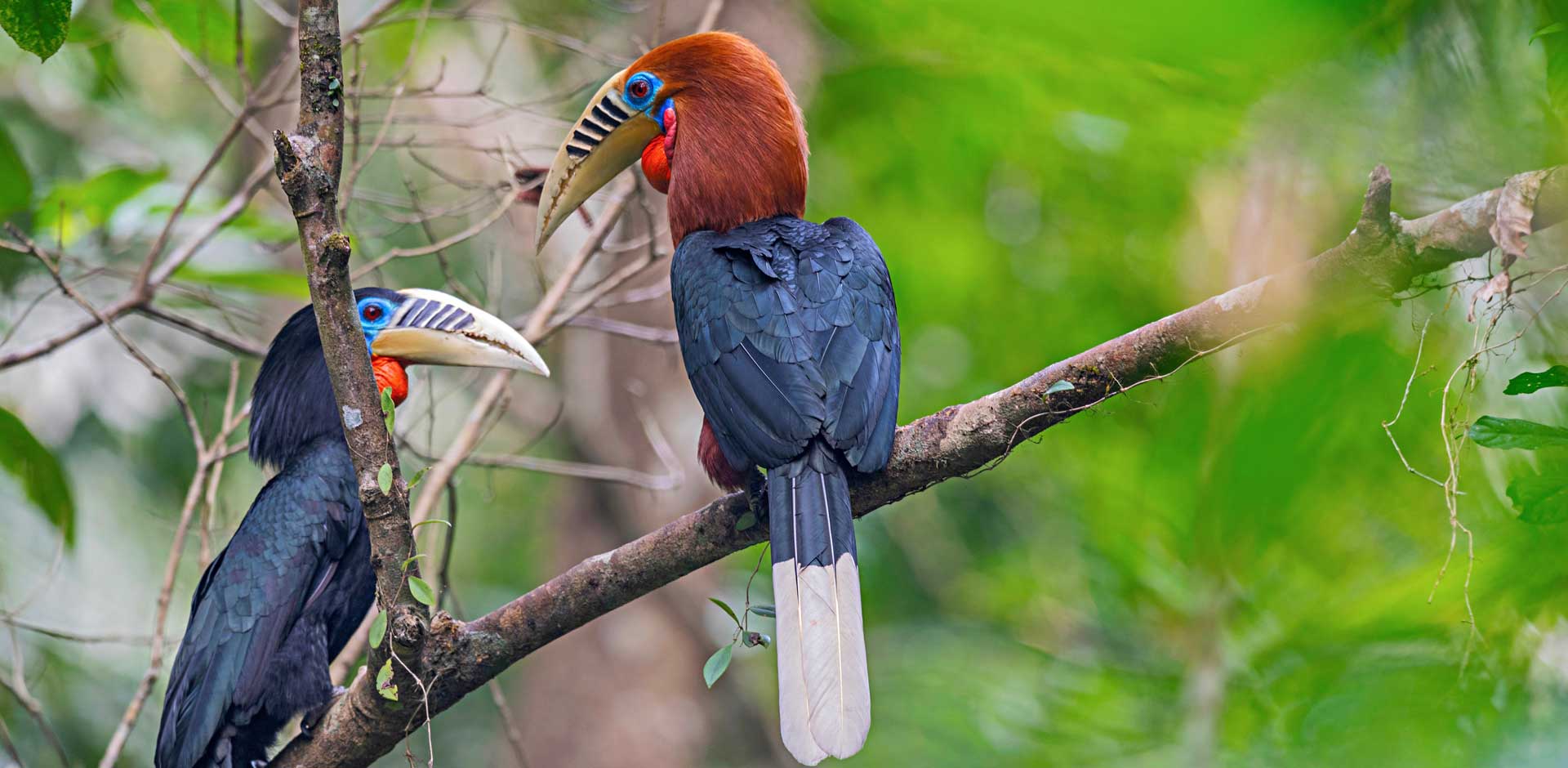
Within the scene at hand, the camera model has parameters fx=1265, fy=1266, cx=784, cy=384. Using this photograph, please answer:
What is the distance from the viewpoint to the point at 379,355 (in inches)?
133

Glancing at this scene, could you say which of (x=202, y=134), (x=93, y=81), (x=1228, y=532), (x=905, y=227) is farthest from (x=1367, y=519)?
(x=202, y=134)

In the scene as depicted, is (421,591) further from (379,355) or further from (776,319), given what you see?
(379,355)

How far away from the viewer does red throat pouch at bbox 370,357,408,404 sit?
134 inches

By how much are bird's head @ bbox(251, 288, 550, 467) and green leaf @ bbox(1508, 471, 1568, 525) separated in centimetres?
222

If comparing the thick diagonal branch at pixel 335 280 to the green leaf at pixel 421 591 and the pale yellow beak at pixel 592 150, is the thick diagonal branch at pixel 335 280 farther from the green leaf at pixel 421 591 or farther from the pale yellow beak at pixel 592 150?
the pale yellow beak at pixel 592 150

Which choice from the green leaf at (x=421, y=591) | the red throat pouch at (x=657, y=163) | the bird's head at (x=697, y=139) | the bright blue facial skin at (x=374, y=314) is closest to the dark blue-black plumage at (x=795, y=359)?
the bird's head at (x=697, y=139)

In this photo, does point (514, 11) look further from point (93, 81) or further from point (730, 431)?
point (730, 431)

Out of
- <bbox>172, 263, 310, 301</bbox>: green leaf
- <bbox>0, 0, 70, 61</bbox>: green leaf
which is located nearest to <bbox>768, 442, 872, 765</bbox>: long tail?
<bbox>0, 0, 70, 61</bbox>: green leaf

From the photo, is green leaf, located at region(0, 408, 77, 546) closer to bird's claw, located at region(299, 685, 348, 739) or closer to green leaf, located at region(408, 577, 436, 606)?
bird's claw, located at region(299, 685, 348, 739)

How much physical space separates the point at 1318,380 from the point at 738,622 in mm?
1096

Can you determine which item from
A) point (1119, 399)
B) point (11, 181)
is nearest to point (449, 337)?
point (11, 181)

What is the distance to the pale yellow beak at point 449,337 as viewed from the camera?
320 centimetres

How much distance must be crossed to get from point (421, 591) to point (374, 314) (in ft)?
4.05

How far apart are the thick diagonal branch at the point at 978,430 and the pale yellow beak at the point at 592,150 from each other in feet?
3.52
